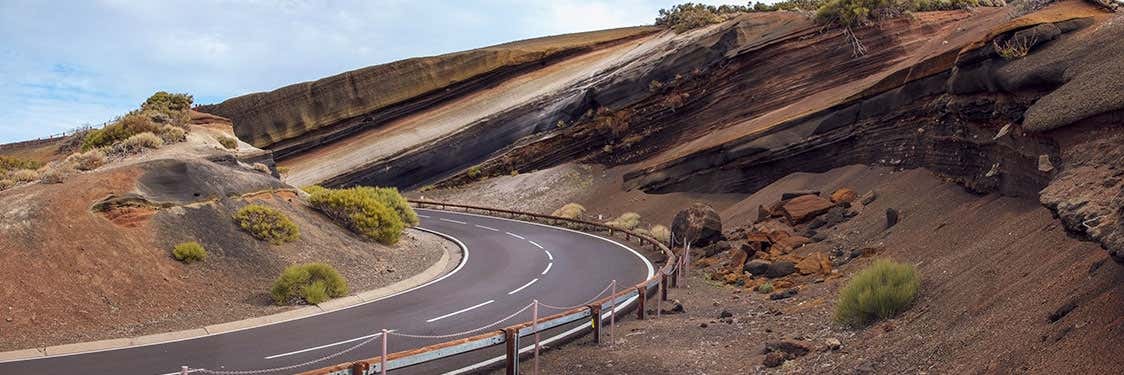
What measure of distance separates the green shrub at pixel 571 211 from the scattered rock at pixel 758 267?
18.8 metres

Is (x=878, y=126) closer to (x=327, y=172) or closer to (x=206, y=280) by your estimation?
(x=206, y=280)

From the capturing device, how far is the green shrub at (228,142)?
25016mm

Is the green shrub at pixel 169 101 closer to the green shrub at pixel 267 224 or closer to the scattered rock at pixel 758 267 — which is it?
the green shrub at pixel 267 224

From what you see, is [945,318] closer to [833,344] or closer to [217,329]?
[833,344]

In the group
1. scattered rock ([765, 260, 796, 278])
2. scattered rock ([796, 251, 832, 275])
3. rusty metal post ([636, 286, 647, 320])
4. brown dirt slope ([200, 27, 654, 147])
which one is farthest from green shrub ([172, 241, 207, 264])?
brown dirt slope ([200, 27, 654, 147])

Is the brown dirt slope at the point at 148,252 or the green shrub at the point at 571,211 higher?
the brown dirt slope at the point at 148,252

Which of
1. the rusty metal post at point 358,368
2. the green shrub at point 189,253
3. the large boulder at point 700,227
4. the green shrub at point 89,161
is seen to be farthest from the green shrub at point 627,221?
the rusty metal post at point 358,368

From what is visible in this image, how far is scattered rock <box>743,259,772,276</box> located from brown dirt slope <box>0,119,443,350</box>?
341 inches

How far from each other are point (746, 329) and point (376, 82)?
47398 mm

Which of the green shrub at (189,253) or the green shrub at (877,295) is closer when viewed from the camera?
the green shrub at (877,295)

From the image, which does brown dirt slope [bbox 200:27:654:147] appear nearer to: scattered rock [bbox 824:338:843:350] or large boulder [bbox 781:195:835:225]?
large boulder [bbox 781:195:835:225]

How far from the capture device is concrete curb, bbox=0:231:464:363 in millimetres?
11117

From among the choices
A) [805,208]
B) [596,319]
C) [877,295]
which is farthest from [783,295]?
[805,208]

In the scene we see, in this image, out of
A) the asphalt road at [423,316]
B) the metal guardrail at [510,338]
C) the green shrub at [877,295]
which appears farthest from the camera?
the green shrub at [877,295]
